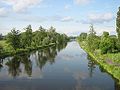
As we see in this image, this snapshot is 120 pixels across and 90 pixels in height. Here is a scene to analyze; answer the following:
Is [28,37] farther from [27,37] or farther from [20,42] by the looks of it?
[20,42]

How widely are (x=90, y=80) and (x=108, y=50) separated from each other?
35440mm

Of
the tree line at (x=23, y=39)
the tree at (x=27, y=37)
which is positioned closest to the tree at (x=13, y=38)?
the tree line at (x=23, y=39)

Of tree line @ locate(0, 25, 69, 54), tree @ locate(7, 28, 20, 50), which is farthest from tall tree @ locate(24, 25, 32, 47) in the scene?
tree @ locate(7, 28, 20, 50)

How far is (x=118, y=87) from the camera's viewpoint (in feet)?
131

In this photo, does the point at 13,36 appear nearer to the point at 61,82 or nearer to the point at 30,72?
the point at 30,72

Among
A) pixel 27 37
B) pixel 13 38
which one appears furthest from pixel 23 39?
pixel 13 38

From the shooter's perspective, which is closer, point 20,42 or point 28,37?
point 20,42

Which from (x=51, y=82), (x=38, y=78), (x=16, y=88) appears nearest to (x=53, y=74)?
(x=38, y=78)

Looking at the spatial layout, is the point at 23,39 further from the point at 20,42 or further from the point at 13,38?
the point at 13,38

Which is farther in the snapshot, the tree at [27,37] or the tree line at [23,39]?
the tree at [27,37]

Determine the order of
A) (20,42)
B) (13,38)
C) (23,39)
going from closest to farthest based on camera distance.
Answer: (13,38)
(20,42)
(23,39)

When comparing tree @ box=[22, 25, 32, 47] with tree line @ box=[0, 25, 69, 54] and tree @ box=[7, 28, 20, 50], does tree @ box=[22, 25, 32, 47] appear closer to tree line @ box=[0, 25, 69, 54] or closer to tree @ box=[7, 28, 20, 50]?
tree line @ box=[0, 25, 69, 54]

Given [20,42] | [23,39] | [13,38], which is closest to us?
[13,38]

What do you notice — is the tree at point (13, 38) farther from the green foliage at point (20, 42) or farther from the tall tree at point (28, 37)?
the tall tree at point (28, 37)
